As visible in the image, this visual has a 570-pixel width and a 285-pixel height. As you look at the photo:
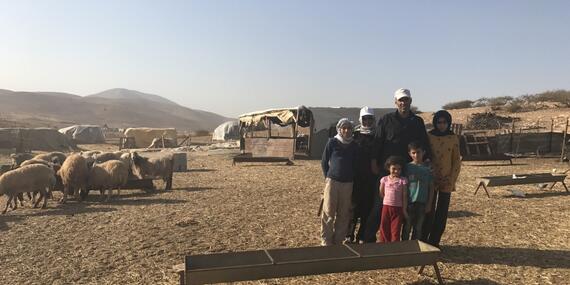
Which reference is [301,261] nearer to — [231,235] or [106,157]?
[231,235]

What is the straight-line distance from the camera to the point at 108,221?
945 centimetres

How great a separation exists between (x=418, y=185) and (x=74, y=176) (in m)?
9.48

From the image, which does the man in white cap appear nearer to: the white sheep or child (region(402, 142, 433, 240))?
child (region(402, 142, 433, 240))

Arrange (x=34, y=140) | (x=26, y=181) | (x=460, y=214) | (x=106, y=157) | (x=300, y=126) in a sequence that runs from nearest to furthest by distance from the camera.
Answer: (x=460, y=214), (x=26, y=181), (x=106, y=157), (x=300, y=126), (x=34, y=140)

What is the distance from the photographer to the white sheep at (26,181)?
1122cm

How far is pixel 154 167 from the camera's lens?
15.5 m

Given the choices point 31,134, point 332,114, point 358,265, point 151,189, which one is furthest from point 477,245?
point 31,134

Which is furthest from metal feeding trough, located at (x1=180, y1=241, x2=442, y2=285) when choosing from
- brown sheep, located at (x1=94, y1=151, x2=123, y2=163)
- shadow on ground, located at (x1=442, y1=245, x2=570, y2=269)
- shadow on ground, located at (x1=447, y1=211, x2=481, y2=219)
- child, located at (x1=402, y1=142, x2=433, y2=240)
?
brown sheep, located at (x1=94, y1=151, x2=123, y2=163)

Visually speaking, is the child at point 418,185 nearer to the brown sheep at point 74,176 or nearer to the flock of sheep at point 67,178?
the flock of sheep at point 67,178

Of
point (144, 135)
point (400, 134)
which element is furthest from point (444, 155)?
point (144, 135)

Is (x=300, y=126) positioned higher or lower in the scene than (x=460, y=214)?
higher

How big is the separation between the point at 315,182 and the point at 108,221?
725 centimetres

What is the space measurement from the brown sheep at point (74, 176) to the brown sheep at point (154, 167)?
8.73 feet

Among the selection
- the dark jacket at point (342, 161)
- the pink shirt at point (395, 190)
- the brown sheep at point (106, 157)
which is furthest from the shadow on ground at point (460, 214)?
the brown sheep at point (106, 157)
